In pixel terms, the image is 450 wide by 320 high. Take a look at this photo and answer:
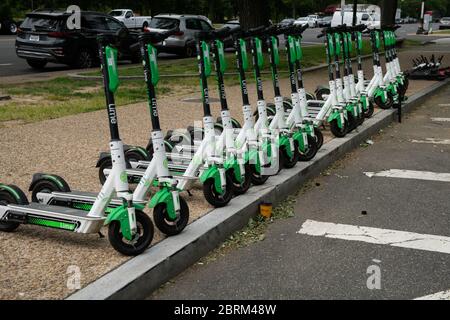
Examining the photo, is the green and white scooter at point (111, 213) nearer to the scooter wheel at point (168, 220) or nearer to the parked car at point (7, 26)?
the scooter wheel at point (168, 220)

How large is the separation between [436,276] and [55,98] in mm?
9404

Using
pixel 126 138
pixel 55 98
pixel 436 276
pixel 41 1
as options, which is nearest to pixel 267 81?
pixel 55 98

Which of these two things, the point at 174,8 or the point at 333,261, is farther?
the point at 174,8

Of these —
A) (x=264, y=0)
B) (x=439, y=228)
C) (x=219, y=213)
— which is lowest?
(x=439, y=228)

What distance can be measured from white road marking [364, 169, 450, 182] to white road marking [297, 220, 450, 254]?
191 centimetres

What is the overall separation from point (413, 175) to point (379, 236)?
2.24m

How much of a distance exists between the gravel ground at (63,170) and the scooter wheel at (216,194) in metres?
0.13

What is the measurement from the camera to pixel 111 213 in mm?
4094

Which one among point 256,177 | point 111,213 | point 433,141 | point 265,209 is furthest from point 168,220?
point 433,141

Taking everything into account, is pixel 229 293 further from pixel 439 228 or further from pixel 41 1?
pixel 41 1

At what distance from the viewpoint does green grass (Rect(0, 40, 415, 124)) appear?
33.9 feet

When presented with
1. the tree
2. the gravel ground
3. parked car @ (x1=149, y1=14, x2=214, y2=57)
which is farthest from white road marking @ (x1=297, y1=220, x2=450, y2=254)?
parked car @ (x1=149, y1=14, x2=214, y2=57)

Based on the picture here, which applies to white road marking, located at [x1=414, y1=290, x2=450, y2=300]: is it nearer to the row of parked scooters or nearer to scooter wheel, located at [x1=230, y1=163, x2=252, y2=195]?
the row of parked scooters
